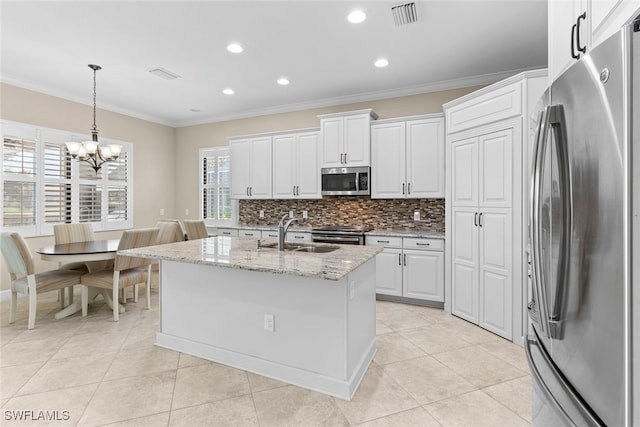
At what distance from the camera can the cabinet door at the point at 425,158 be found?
4.09 meters

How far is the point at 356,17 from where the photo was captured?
2834 mm

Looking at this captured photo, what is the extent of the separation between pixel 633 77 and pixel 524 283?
2.62 metres

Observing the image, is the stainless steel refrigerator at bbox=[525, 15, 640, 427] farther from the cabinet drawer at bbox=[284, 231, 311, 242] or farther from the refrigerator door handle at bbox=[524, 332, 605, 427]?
the cabinet drawer at bbox=[284, 231, 311, 242]

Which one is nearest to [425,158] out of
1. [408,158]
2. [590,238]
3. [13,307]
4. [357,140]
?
[408,158]

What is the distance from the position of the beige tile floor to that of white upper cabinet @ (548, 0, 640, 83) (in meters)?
1.97

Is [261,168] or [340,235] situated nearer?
[340,235]

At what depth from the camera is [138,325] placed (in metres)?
3.36

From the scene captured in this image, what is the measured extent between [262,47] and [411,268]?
3.08m

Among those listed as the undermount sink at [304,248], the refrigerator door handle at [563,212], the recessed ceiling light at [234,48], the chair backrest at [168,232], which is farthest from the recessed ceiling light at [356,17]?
the chair backrest at [168,232]

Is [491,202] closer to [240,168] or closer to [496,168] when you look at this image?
[496,168]

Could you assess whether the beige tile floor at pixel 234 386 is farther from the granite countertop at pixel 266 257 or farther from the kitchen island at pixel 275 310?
the granite countertop at pixel 266 257

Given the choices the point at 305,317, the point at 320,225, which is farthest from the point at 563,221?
the point at 320,225

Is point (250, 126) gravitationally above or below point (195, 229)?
above

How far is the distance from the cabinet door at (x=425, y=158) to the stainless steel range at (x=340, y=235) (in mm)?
877
